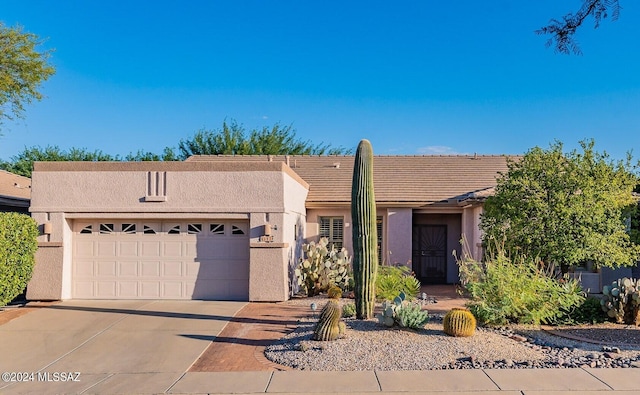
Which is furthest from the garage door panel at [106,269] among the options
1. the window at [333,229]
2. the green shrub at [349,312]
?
the window at [333,229]

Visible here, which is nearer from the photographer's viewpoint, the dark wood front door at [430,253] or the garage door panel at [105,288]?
the garage door panel at [105,288]

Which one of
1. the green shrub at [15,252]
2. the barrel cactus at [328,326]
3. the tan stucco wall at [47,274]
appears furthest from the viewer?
the tan stucco wall at [47,274]

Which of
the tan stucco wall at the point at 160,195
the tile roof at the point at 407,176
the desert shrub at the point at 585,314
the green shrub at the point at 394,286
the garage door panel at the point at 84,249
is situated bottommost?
the desert shrub at the point at 585,314

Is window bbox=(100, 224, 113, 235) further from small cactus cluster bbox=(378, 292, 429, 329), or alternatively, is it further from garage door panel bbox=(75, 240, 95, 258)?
small cactus cluster bbox=(378, 292, 429, 329)

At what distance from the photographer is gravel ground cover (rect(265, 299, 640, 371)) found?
789cm

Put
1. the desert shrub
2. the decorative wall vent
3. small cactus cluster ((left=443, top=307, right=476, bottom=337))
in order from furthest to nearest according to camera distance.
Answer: the decorative wall vent → the desert shrub → small cactus cluster ((left=443, top=307, right=476, bottom=337))

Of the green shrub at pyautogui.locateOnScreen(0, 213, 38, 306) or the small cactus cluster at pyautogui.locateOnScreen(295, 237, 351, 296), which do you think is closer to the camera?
the green shrub at pyautogui.locateOnScreen(0, 213, 38, 306)

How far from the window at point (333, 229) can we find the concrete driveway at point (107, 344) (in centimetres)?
592

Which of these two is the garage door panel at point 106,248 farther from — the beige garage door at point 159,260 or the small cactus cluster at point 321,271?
the small cactus cluster at point 321,271

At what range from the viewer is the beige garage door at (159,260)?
14109 millimetres

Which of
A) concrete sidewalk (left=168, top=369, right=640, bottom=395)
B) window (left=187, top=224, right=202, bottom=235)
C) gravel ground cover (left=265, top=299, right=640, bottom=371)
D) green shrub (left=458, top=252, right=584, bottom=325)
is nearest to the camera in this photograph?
concrete sidewalk (left=168, top=369, right=640, bottom=395)

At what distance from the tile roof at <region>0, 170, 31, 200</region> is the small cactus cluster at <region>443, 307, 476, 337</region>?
15652 millimetres

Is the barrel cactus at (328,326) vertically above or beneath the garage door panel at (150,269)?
beneath

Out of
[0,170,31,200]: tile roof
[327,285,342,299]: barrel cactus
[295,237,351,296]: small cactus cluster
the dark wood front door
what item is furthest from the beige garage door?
the dark wood front door
